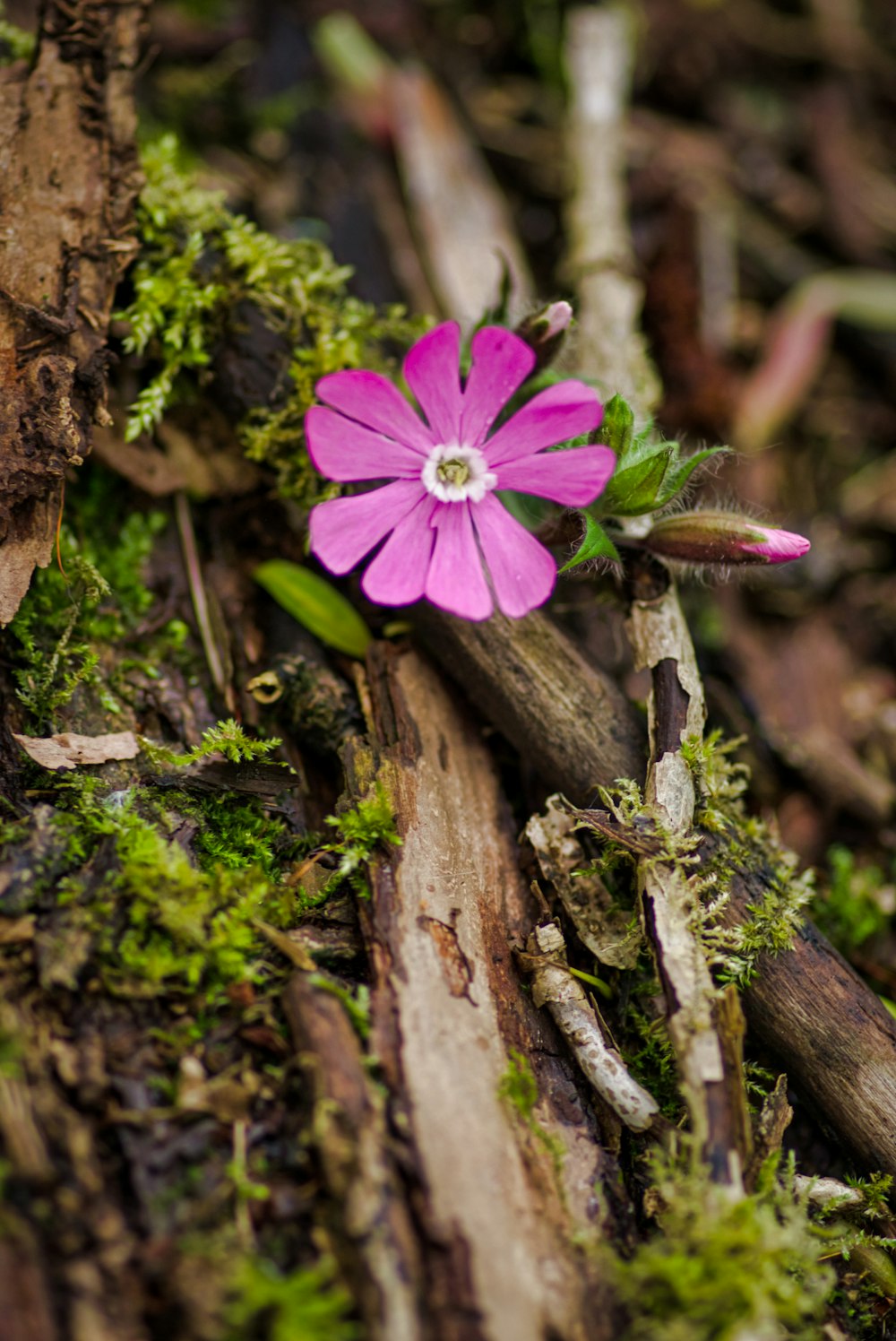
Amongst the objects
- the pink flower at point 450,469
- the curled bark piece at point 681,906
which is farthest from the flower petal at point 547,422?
the curled bark piece at point 681,906

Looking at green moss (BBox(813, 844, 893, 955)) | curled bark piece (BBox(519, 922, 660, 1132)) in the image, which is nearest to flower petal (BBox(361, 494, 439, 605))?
curled bark piece (BBox(519, 922, 660, 1132))

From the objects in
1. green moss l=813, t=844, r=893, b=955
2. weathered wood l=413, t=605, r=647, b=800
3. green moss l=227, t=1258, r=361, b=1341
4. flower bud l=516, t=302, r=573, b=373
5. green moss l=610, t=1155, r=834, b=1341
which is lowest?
green moss l=610, t=1155, r=834, b=1341

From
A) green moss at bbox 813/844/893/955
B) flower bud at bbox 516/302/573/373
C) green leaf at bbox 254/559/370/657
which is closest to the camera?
flower bud at bbox 516/302/573/373

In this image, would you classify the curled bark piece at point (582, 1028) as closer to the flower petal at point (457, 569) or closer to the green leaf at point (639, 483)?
the flower petal at point (457, 569)

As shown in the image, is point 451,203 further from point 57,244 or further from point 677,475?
point 677,475

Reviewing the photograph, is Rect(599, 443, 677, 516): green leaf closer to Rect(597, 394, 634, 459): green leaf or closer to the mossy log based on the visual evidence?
Rect(597, 394, 634, 459): green leaf

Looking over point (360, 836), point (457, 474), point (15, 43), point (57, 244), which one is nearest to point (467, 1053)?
point (360, 836)

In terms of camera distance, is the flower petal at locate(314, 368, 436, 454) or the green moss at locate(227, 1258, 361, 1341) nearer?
the green moss at locate(227, 1258, 361, 1341)
